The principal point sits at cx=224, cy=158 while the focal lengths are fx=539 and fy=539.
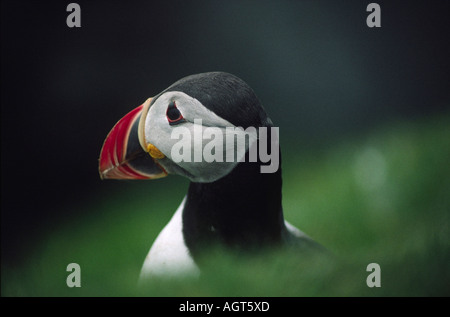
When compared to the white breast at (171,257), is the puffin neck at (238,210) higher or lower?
higher

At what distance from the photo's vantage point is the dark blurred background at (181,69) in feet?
5.88

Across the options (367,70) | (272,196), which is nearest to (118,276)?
(272,196)

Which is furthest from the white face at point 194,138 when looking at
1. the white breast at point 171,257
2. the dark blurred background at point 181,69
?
the dark blurred background at point 181,69

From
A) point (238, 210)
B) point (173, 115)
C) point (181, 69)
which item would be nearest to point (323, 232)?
→ point (238, 210)

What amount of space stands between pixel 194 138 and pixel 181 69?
0.75 metres

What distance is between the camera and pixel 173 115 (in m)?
1.36

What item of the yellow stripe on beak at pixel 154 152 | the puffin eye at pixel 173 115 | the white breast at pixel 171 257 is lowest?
the white breast at pixel 171 257

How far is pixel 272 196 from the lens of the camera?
142 cm

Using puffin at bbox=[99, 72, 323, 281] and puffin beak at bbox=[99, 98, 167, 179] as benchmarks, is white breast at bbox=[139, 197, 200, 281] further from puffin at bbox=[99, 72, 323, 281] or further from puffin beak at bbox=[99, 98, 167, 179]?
puffin beak at bbox=[99, 98, 167, 179]

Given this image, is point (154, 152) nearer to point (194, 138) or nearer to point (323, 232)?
point (194, 138)

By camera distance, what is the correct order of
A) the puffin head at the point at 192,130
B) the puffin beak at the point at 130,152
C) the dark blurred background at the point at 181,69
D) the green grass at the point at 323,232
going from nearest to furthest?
the green grass at the point at 323,232
the puffin head at the point at 192,130
the puffin beak at the point at 130,152
the dark blurred background at the point at 181,69

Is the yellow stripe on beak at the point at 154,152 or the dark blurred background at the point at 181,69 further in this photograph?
the dark blurred background at the point at 181,69

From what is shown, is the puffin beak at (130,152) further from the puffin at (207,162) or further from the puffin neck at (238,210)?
the puffin neck at (238,210)

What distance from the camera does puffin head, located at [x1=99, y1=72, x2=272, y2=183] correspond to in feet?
4.33
